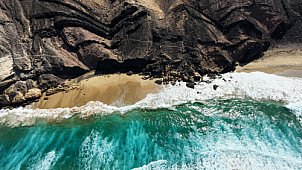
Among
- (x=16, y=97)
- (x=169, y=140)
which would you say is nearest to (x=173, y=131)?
(x=169, y=140)

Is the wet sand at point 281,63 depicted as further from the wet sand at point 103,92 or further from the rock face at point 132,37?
the wet sand at point 103,92

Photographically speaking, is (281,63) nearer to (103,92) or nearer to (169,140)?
(169,140)

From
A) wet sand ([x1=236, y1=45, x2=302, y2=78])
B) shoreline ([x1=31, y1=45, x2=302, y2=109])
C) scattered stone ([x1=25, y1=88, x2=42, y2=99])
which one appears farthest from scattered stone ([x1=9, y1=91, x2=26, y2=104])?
wet sand ([x1=236, y1=45, x2=302, y2=78])

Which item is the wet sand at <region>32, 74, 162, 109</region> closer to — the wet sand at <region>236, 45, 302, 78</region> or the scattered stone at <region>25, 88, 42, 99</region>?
the scattered stone at <region>25, 88, 42, 99</region>

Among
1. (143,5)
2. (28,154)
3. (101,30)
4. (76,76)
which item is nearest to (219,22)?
(143,5)

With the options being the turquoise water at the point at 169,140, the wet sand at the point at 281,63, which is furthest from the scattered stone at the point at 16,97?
the wet sand at the point at 281,63

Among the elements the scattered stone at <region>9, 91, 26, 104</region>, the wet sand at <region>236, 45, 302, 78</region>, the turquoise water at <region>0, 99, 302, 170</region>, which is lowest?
the turquoise water at <region>0, 99, 302, 170</region>
